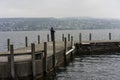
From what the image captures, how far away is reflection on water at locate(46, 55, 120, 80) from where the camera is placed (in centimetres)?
2853

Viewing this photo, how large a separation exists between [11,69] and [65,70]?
32.7ft

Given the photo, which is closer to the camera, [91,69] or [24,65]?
[24,65]

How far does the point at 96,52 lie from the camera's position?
150ft

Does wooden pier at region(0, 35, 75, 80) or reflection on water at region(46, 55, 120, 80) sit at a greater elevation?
wooden pier at region(0, 35, 75, 80)

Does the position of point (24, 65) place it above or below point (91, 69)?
above

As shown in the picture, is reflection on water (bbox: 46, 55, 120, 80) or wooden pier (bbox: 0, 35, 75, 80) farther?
reflection on water (bbox: 46, 55, 120, 80)

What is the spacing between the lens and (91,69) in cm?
3272

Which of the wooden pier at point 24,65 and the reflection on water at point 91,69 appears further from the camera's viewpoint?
the reflection on water at point 91,69

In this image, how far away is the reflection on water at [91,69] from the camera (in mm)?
28531

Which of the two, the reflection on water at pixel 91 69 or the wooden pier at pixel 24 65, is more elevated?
the wooden pier at pixel 24 65

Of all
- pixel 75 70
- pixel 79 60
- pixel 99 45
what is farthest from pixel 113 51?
pixel 75 70

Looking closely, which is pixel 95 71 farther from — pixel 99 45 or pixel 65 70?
pixel 99 45

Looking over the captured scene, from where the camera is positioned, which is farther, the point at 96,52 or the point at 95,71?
the point at 96,52

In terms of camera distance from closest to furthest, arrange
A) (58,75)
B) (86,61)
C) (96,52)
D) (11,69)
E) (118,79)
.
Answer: (11,69) → (118,79) → (58,75) → (86,61) → (96,52)
